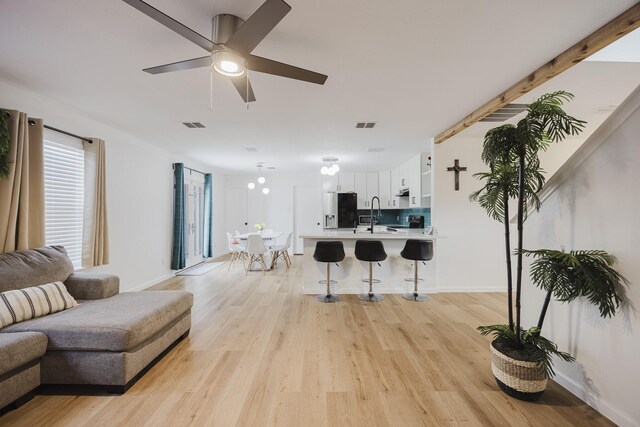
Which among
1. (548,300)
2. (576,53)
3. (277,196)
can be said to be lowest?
(548,300)

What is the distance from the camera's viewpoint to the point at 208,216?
7.09m

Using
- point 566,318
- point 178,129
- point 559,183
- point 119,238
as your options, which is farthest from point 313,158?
point 566,318

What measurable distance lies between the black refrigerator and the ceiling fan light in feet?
18.7

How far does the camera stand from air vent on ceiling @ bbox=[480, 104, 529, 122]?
3.20 m

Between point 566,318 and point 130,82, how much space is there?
13.5 feet

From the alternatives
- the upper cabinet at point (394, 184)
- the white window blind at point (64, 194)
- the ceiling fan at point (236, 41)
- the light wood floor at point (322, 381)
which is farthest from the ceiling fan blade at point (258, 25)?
the upper cabinet at point (394, 184)

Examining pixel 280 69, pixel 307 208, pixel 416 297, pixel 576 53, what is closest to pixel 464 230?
pixel 416 297

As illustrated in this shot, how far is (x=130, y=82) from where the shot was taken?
2.51 meters

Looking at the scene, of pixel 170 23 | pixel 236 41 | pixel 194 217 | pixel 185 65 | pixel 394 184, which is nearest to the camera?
pixel 170 23

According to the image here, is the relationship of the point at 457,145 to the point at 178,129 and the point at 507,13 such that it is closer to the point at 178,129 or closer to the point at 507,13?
the point at 507,13

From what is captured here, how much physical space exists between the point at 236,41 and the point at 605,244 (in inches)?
101

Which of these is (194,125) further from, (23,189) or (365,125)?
(365,125)

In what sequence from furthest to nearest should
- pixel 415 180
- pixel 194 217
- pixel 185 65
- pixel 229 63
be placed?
pixel 194 217, pixel 415 180, pixel 185 65, pixel 229 63

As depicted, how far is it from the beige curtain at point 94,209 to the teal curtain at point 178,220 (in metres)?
1.97
